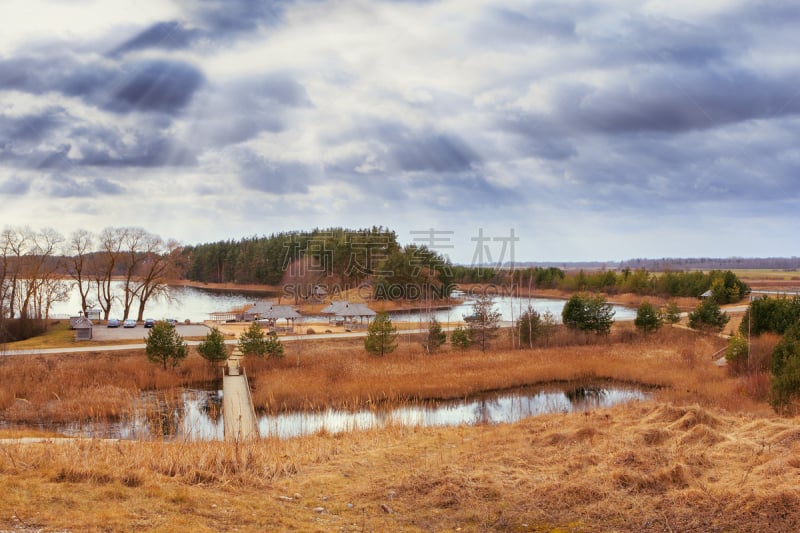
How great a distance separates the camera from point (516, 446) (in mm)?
11203

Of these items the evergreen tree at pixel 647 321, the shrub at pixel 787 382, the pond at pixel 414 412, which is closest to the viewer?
the shrub at pixel 787 382

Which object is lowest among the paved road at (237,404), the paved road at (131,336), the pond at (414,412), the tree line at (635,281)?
the pond at (414,412)

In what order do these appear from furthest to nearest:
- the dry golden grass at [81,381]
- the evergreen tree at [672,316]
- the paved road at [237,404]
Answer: the evergreen tree at [672,316], the dry golden grass at [81,381], the paved road at [237,404]

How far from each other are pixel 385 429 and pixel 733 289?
5510 centimetres

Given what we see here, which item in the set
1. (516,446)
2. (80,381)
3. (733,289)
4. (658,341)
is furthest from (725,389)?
(733,289)

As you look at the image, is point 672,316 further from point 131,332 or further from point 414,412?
point 131,332

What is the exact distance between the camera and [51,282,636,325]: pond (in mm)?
55781

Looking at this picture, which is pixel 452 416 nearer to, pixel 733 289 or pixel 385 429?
pixel 385 429

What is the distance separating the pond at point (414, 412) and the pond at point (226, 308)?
83.3ft

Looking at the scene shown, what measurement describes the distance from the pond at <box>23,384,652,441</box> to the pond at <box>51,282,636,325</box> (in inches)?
1000

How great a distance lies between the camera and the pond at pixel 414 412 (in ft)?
55.5

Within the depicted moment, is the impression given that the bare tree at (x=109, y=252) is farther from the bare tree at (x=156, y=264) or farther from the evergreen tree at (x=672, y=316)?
the evergreen tree at (x=672, y=316)

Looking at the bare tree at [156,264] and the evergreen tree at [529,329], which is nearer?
the evergreen tree at [529,329]

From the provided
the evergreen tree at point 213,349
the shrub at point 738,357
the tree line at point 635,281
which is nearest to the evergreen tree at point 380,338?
the evergreen tree at point 213,349
